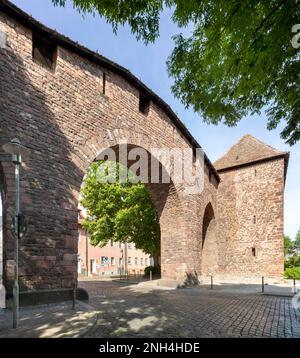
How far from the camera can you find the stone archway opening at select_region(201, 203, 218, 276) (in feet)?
68.7

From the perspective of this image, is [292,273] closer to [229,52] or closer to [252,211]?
[252,211]

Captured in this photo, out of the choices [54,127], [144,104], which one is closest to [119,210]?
[144,104]

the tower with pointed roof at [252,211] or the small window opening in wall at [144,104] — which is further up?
the small window opening in wall at [144,104]

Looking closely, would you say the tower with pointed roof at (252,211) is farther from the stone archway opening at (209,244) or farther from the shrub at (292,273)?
the stone archway opening at (209,244)

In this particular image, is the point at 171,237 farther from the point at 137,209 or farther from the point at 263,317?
the point at 263,317

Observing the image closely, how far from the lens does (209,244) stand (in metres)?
21.5

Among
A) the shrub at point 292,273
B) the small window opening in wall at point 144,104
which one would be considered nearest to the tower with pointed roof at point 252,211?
the shrub at point 292,273

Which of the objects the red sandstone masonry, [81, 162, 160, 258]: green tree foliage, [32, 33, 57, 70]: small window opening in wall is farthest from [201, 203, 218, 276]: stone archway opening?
[32, 33, 57, 70]: small window opening in wall

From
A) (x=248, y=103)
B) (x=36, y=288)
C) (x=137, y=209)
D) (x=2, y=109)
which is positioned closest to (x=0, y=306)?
(x=36, y=288)

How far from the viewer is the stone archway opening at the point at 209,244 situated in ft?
68.7

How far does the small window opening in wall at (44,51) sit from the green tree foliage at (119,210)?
1225 cm

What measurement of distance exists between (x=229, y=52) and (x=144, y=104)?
9.73 meters

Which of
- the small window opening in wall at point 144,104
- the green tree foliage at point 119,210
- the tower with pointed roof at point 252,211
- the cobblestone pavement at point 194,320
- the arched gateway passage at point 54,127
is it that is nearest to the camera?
the cobblestone pavement at point 194,320

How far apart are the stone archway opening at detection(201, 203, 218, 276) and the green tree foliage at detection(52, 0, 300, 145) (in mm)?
15044
